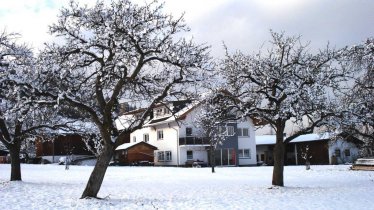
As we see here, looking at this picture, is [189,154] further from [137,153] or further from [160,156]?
[137,153]

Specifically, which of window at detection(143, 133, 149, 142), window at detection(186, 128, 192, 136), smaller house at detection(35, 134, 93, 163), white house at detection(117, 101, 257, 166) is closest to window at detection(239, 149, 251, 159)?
white house at detection(117, 101, 257, 166)

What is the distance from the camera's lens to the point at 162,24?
17.5m

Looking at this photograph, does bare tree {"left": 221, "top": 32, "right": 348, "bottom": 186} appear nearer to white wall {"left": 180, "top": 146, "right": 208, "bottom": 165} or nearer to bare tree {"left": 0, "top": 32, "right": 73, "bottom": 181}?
bare tree {"left": 0, "top": 32, "right": 73, "bottom": 181}

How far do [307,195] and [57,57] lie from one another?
10.9 metres

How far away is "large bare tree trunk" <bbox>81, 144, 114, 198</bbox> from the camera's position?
1694cm

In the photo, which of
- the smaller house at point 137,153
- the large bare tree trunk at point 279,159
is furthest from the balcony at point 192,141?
the large bare tree trunk at point 279,159

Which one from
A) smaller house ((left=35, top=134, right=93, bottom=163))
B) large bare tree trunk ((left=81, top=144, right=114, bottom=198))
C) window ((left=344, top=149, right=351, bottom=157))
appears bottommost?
large bare tree trunk ((left=81, top=144, right=114, bottom=198))

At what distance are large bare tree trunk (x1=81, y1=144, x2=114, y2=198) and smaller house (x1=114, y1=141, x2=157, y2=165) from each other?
43.7m

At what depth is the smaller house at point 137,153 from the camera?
61562mm

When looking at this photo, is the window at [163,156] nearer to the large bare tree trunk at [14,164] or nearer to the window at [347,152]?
the window at [347,152]

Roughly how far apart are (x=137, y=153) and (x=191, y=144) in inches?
330

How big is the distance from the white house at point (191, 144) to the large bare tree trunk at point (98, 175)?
124 feet

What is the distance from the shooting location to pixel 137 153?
62031mm

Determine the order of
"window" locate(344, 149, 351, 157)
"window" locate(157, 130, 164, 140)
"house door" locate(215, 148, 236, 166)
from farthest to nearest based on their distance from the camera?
"window" locate(344, 149, 351, 157) → "window" locate(157, 130, 164, 140) → "house door" locate(215, 148, 236, 166)
